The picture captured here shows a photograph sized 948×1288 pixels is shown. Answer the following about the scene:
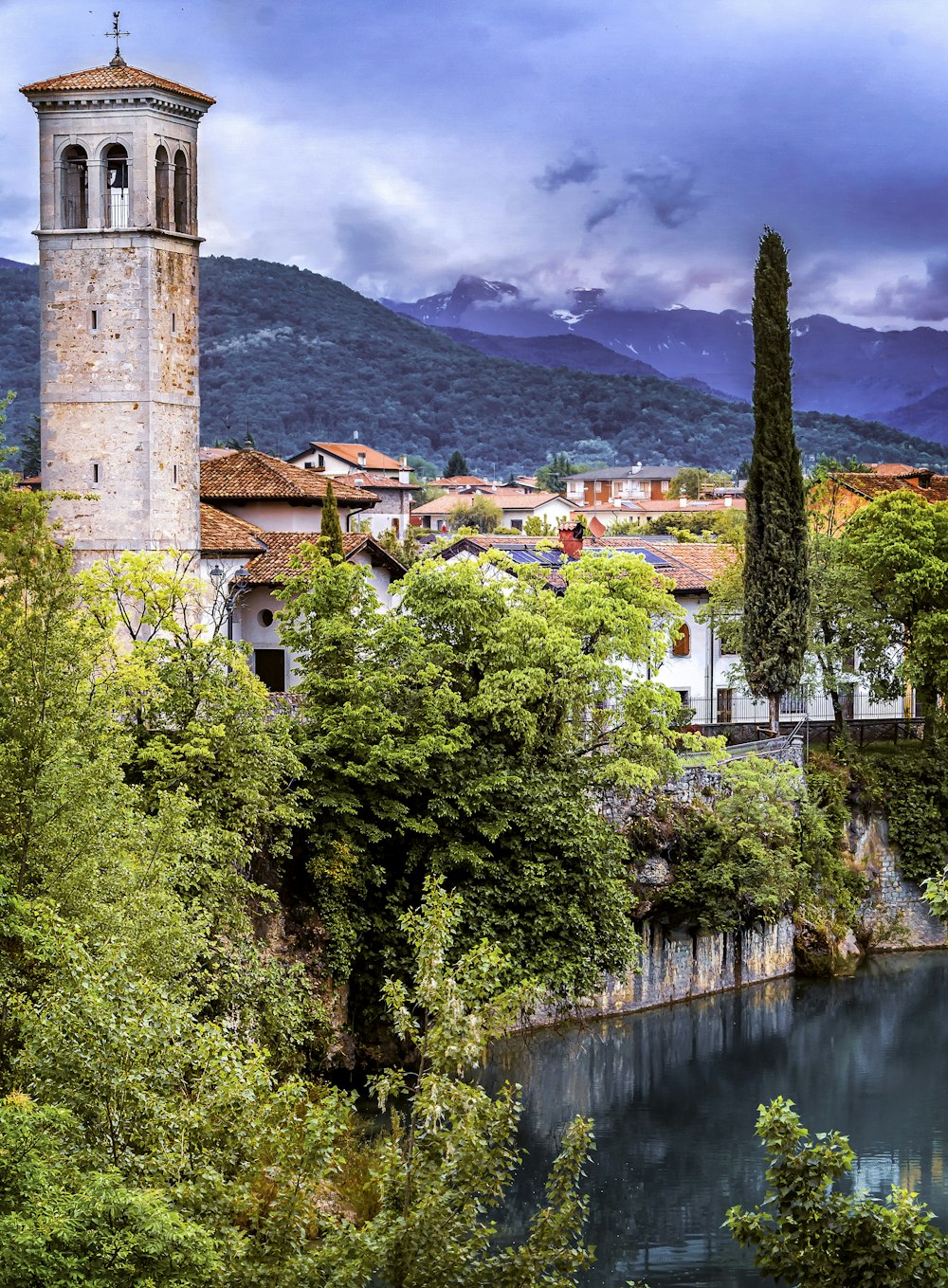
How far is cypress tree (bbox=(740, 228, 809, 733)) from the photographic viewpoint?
44.4 metres

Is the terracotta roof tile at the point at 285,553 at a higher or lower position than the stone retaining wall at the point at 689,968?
higher

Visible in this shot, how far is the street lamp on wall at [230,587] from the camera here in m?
42.2

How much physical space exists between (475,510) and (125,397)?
8994 centimetres

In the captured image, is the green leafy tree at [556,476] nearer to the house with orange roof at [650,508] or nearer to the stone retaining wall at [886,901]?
the house with orange roof at [650,508]

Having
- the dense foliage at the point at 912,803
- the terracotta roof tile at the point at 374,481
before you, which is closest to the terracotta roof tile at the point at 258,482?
the dense foliage at the point at 912,803

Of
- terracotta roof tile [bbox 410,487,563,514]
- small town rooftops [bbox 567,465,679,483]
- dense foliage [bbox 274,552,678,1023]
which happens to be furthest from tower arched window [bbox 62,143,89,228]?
small town rooftops [bbox 567,465,679,483]

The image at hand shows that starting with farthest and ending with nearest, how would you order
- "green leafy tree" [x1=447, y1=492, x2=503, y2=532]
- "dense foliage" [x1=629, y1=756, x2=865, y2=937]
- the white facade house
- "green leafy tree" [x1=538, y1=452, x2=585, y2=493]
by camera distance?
"green leafy tree" [x1=538, y1=452, x2=585, y2=493] → "green leafy tree" [x1=447, y1=492, x2=503, y2=532] → the white facade house → "dense foliage" [x1=629, y1=756, x2=865, y2=937]

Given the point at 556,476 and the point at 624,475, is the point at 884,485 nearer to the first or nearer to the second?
the point at 624,475

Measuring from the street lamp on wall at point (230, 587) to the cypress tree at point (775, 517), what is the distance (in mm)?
12334

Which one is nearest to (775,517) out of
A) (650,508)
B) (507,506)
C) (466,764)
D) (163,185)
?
(466,764)

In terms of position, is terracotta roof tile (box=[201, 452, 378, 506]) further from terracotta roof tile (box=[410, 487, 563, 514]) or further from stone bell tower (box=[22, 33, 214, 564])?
terracotta roof tile (box=[410, 487, 563, 514])

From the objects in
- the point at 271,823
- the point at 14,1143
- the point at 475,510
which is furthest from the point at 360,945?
the point at 475,510

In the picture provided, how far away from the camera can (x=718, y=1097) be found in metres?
34.5

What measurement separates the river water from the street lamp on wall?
1302cm
